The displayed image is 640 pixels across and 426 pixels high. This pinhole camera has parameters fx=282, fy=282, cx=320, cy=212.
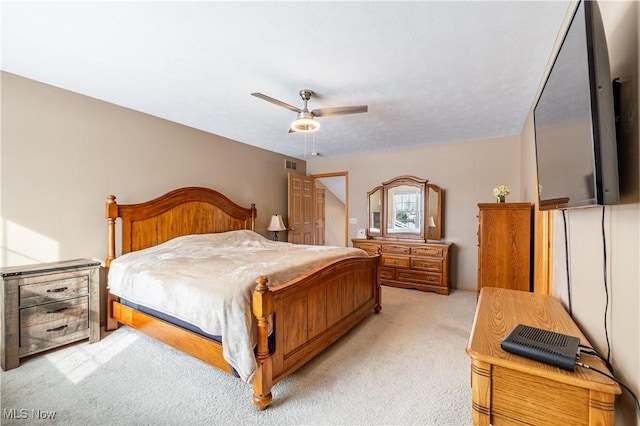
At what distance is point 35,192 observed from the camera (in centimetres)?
272

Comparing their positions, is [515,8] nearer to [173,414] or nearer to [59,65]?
[173,414]

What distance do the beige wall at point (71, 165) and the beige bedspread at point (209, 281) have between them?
61 centimetres

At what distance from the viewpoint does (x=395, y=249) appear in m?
4.98

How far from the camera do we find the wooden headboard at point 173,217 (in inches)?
128

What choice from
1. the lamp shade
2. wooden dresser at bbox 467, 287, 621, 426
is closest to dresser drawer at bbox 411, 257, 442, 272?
the lamp shade

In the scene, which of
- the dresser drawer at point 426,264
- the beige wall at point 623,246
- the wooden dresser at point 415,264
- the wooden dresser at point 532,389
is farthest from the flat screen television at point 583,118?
the dresser drawer at point 426,264

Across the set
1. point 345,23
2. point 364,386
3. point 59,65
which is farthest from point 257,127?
point 364,386

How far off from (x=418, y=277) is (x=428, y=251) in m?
0.47

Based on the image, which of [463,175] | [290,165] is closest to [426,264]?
[463,175]

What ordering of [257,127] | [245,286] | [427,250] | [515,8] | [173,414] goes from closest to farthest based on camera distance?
[515,8], [173,414], [245,286], [257,127], [427,250]

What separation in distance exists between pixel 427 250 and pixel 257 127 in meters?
3.31

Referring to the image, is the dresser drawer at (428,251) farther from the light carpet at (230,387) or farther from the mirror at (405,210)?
the light carpet at (230,387)

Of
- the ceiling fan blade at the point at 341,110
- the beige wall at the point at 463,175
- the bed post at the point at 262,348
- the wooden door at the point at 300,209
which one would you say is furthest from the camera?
the wooden door at the point at 300,209

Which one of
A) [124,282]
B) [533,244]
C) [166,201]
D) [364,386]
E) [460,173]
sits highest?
[460,173]
